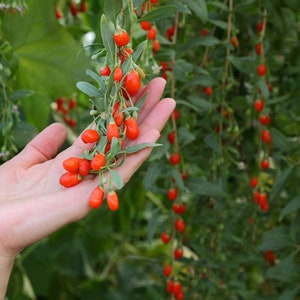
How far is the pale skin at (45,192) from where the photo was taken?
1.01 m

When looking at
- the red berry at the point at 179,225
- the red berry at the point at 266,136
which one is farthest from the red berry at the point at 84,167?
the red berry at the point at 266,136

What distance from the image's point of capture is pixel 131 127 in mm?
987

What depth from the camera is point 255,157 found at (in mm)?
1570

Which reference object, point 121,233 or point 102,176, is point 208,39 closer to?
point 102,176

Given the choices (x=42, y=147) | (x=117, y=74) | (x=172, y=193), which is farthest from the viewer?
(x=172, y=193)

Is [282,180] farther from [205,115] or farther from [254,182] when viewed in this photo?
[205,115]

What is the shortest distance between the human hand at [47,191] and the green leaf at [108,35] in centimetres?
13

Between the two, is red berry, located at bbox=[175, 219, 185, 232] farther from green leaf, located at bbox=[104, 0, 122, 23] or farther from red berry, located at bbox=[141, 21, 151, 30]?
green leaf, located at bbox=[104, 0, 122, 23]

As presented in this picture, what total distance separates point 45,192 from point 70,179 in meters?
0.11

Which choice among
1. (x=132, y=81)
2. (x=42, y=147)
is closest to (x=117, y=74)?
(x=132, y=81)

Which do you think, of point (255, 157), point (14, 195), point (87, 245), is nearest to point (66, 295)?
point (87, 245)

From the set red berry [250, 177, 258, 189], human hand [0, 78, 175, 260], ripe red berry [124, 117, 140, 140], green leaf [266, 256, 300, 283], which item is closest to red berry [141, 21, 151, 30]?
human hand [0, 78, 175, 260]

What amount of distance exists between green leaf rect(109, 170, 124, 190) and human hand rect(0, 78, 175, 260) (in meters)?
0.05

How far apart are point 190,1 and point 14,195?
520 millimetres
